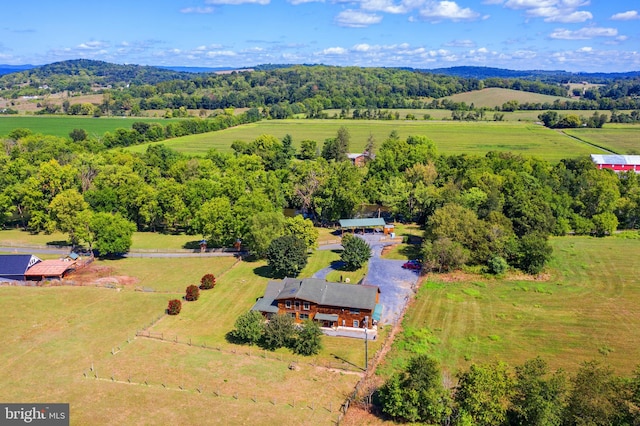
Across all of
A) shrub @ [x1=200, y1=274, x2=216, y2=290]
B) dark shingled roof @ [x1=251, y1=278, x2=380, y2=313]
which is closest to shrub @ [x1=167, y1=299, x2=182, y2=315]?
shrub @ [x1=200, y1=274, x2=216, y2=290]

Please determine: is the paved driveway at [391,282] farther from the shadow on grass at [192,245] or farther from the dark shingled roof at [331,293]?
the shadow on grass at [192,245]

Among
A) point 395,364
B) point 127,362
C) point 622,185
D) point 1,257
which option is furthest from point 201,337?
point 622,185

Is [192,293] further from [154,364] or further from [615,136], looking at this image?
[615,136]

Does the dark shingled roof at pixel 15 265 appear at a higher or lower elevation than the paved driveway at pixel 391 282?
higher

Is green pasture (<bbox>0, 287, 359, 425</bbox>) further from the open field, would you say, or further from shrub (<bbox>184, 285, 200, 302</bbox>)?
shrub (<bbox>184, 285, 200, 302</bbox>)

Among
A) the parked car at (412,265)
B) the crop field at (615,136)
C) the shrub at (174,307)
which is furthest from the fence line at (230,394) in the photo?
the crop field at (615,136)
